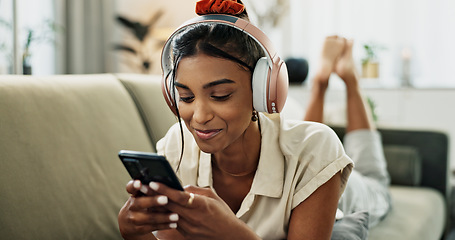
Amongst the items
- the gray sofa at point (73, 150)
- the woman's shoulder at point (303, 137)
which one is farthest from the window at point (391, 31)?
the woman's shoulder at point (303, 137)

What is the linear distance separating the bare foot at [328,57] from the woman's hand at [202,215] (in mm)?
1217

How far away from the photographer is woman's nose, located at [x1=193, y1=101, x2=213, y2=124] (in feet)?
2.62

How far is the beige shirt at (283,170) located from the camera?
0.95 meters

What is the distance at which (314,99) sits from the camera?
1975mm

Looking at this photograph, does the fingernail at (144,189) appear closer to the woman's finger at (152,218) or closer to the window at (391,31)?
the woman's finger at (152,218)

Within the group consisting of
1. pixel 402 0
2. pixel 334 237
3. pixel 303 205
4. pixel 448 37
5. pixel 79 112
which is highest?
pixel 402 0

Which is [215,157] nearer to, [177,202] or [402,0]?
[177,202]

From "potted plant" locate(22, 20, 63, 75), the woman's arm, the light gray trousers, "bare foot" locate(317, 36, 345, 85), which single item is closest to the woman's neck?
the woman's arm

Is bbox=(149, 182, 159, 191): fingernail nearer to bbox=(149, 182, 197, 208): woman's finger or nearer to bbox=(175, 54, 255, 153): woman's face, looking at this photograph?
bbox=(149, 182, 197, 208): woman's finger

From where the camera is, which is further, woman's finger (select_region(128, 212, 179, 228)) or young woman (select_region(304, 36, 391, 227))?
young woman (select_region(304, 36, 391, 227))

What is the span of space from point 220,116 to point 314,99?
4.02 feet

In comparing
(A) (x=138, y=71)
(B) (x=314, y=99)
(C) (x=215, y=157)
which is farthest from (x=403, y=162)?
(A) (x=138, y=71)

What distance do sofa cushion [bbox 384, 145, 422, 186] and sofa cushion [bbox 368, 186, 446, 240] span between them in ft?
0.15

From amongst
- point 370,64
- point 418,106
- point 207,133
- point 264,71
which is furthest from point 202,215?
point 370,64
